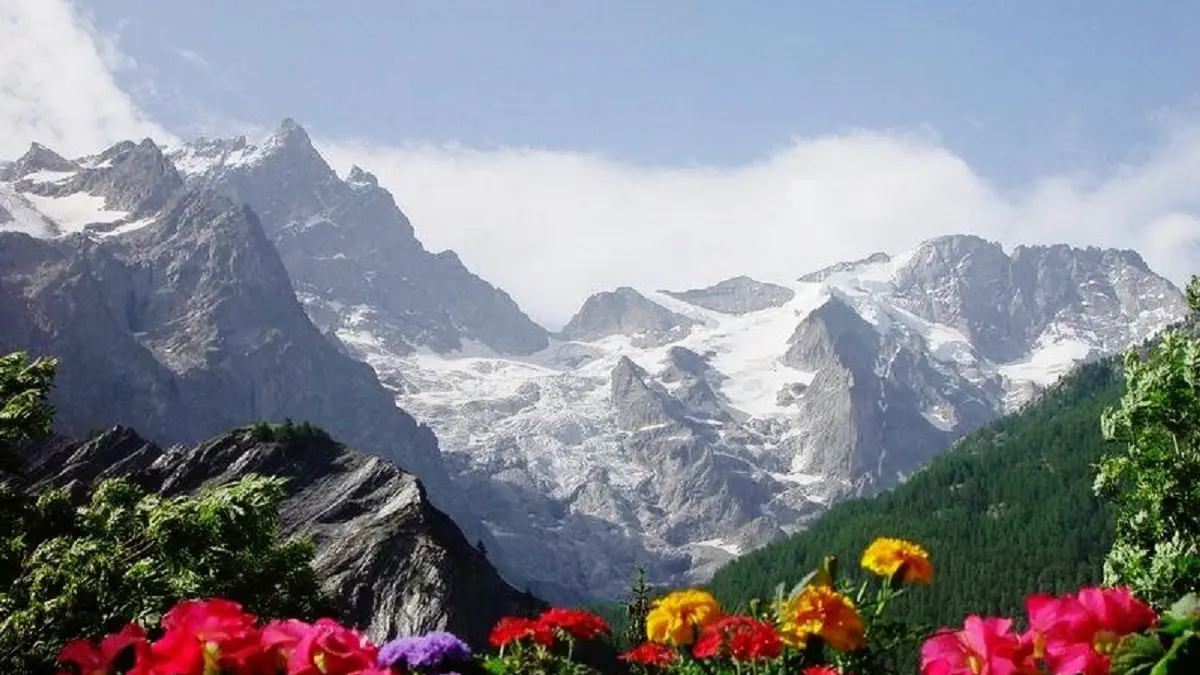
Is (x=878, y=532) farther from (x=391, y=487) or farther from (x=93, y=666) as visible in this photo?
(x=93, y=666)

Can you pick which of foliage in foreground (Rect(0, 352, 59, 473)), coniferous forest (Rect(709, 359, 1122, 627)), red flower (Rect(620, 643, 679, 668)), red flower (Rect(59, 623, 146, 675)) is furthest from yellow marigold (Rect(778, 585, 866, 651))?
coniferous forest (Rect(709, 359, 1122, 627))

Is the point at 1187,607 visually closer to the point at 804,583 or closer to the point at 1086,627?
the point at 1086,627

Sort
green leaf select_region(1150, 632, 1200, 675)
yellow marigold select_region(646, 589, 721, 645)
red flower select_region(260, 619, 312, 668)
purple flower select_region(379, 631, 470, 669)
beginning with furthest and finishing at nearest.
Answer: yellow marigold select_region(646, 589, 721, 645), purple flower select_region(379, 631, 470, 669), red flower select_region(260, 619, 312, 668), green leaf select_region(1150, 632, 1200, 675)

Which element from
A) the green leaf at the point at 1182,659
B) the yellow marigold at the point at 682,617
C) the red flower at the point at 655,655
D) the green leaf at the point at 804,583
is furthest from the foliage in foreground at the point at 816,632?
the red flower at the point at 655,655

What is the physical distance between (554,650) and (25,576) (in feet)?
20.1

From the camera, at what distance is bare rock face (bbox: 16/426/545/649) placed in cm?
6278

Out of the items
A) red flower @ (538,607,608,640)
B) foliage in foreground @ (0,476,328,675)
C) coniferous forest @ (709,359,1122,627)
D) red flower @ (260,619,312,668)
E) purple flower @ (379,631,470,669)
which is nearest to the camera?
red flower @ (260,619,312,668)

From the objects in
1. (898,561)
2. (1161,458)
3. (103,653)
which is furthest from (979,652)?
(1161,458)

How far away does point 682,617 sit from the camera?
5766 mm

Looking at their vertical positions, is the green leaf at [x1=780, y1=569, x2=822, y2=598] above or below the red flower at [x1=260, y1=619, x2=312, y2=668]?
above

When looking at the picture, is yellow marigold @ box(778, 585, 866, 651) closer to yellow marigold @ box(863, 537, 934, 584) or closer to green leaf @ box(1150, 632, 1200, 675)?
yellow marigold @ box(863, 537, 934, 584)

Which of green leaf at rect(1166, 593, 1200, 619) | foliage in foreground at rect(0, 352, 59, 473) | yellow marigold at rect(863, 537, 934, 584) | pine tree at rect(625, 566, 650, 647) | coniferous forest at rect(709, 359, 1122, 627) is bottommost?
pine tree at rect(625, 566, 650, 647)

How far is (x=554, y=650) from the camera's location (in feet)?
21.2

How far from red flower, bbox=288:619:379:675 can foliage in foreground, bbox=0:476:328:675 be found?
6055mm
